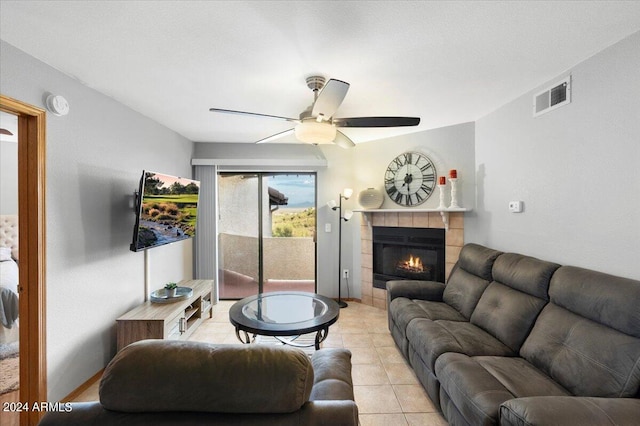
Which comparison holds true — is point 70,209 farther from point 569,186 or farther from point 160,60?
point 569,186

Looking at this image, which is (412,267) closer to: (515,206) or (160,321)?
(515,206)

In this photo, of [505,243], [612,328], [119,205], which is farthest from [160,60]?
[505,243]

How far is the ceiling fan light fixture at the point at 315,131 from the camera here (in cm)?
204

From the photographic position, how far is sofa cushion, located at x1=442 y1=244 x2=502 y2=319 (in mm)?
2486

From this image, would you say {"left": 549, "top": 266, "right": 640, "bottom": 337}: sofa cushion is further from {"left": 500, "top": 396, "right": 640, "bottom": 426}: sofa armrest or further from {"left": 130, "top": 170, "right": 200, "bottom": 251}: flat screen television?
{"left": 130, "top": 170, "right": 200, "bottom": 251}: flat screen television

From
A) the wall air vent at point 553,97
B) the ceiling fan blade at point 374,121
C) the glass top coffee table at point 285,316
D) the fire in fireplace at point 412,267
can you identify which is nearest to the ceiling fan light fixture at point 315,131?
the ceiling fan blade at point 374,121

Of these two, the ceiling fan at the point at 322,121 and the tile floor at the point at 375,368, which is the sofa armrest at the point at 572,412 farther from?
the ceiling fan at the point at 322,121

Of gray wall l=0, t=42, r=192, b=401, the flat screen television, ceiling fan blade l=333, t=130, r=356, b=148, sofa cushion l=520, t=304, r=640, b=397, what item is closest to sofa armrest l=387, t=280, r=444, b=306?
sofa cushion l=520, t=304, r=640, b=397

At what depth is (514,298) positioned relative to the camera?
208 cm

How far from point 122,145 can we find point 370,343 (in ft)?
10.5

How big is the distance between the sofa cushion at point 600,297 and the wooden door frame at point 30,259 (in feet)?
11.4

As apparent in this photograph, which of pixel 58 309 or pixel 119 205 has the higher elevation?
pixel 119 205

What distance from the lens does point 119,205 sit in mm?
2607

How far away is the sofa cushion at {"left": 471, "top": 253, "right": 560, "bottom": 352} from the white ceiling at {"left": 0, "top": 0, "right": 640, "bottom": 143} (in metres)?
1.49
